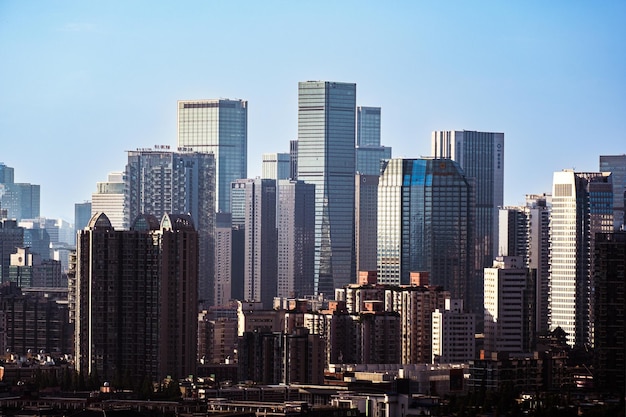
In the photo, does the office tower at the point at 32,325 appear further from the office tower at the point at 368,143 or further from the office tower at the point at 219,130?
the office tower at the point at 219,130

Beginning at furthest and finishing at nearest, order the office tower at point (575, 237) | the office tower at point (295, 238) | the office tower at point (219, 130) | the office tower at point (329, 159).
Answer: the office tower at point (219, 130), the office tower at point (329, 159), the office tower at point (295, 238), the office tower at point (575, 237)

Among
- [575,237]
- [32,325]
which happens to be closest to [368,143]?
[575,237]

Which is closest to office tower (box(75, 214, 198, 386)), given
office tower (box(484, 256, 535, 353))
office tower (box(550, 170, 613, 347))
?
office tower (box(484, 256, 535, 353))

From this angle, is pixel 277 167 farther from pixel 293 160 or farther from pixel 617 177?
pixel 617 177

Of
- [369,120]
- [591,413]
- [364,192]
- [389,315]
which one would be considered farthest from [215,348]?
[369,120]

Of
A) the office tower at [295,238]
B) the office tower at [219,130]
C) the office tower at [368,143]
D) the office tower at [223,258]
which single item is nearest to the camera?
the office tower at [223,258]

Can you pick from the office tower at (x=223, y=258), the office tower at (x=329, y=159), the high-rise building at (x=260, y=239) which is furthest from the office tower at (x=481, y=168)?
the office tower at (x=223, y=258)

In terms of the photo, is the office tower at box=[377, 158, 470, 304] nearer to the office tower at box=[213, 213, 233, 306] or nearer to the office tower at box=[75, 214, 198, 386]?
the office tower at box=[213, 213, 233, 306]
